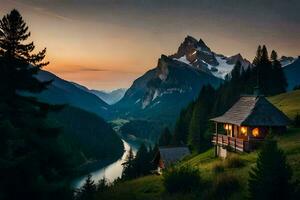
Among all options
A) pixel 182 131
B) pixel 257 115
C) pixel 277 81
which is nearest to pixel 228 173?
pixel 257 115

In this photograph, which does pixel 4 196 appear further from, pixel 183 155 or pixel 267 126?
pixel 183 155

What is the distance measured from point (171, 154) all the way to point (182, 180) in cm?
4635

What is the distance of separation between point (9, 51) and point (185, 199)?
14.4 meters

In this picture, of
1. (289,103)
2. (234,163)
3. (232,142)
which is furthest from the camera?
(289,103)

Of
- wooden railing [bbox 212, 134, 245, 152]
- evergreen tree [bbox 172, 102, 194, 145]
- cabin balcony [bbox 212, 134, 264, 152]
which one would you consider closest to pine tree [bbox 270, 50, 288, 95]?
evergreen tree [bbox 172, 102, 194, 145]

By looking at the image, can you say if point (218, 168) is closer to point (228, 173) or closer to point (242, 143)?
point (228, 173)

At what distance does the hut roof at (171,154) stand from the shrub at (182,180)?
136 feet

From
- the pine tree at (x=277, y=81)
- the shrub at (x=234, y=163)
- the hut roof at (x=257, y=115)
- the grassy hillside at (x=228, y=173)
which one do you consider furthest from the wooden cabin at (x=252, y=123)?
the pine tree at (x=277, y=81)

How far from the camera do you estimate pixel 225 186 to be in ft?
80.5

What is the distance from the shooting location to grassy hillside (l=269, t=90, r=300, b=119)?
6500cm

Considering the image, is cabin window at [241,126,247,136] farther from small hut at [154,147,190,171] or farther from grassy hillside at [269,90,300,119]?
small hut at [154,147,190,171]

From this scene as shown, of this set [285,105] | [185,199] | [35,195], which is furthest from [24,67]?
[285,105]

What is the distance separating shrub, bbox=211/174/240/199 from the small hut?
149ft

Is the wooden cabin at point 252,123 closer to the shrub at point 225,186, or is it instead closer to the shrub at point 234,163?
the shrub at point 234,163
